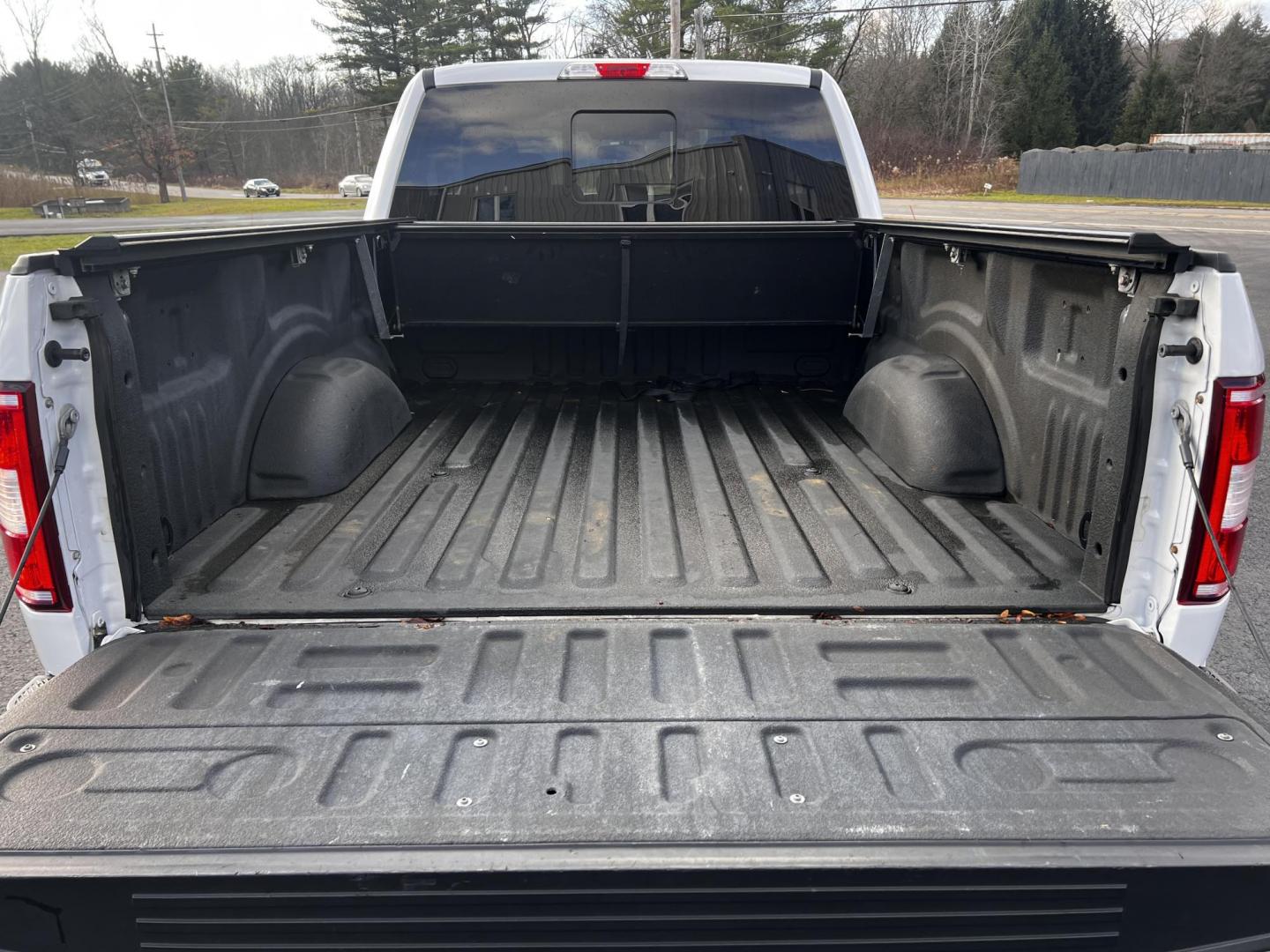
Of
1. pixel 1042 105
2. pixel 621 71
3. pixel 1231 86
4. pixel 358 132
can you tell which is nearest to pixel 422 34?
pixel 358 132

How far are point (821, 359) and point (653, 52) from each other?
48038mm

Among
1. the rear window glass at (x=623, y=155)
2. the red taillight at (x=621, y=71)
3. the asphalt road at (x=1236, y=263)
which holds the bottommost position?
the asphalt road at (x=1236, y=263)

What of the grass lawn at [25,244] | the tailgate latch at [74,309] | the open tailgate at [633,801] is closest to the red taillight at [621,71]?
the tailgate latch at [74,309]

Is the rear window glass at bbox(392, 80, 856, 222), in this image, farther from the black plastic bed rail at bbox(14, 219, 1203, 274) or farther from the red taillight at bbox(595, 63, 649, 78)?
the black plastic bed rail at bbox(14, 219, 1203, 274)

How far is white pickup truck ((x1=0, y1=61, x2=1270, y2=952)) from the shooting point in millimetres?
1315

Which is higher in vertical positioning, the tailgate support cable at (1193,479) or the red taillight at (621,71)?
the red taillight at (621,71)

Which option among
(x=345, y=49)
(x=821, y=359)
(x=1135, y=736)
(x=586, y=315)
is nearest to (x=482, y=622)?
(x=1135, y=736)

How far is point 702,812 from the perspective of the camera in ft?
4.61

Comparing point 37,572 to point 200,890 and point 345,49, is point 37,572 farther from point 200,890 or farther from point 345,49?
point 345,49

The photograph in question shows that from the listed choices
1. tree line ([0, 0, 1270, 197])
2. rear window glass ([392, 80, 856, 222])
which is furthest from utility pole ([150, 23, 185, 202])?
rear window glass ([392, 80, 856, 222])

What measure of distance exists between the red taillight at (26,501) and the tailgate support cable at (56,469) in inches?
0.6

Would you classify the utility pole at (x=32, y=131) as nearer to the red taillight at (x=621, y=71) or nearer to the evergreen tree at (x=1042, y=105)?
the evergreen tree at (x=1042, y=105)

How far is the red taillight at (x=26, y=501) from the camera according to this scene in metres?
1.72

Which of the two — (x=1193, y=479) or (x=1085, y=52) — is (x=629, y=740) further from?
(x=1085, y=52)
